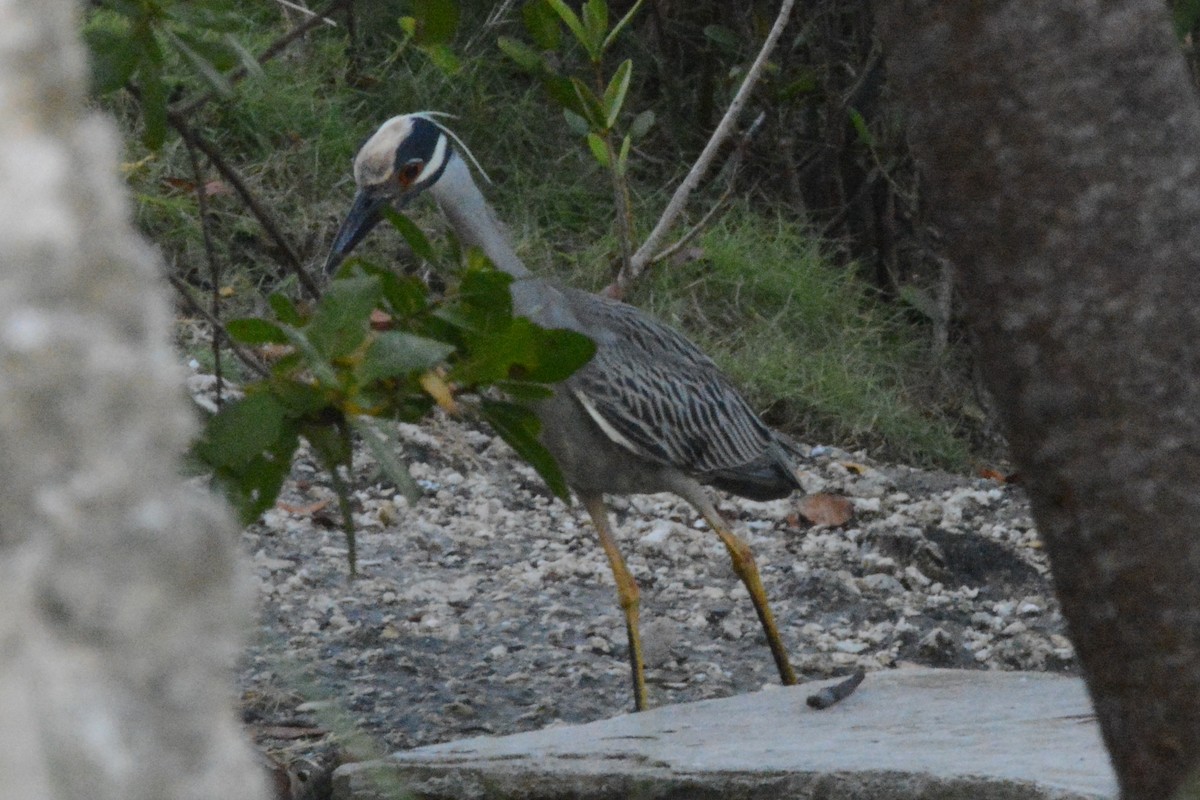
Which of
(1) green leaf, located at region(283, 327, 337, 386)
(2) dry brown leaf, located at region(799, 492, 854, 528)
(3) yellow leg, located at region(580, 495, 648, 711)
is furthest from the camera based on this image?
(2) dry brown leaf, located at region(799, 492, 854, 528)

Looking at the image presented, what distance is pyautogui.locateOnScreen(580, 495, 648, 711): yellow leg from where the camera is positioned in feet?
12.9

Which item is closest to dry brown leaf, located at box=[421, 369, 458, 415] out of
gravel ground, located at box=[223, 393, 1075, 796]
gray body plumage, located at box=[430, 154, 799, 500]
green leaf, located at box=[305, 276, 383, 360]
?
green leaf, located at box=[305, 276, 383, 360]

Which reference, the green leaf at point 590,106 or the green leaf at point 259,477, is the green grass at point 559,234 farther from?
the green leaf at point 259,477

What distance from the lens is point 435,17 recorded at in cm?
227

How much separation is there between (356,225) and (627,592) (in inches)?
43.4


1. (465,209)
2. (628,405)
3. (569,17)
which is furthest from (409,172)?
(628,405)

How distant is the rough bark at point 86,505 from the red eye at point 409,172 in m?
3.78

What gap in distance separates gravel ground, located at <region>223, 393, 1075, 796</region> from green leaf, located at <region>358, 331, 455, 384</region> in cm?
202

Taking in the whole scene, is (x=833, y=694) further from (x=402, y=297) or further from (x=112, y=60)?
(x=112, y=60)

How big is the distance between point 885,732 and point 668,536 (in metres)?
2.46

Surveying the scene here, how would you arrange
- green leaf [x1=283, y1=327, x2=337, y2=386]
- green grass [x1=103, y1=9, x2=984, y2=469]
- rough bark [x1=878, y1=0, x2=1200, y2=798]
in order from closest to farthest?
rough bark [x1=878, y1=0, x2=1200, y2=798], green leaf [x1=283, y1=327, x2=337, y2=386], green grass [x1=103, y1=9, x2=984, y2=469]

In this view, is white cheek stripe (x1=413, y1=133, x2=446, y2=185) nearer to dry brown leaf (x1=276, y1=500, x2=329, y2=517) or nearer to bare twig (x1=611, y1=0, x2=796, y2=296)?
bare twig (x1=611, y1=0, x2=796, y2=296)

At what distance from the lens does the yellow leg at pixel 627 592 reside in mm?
3941

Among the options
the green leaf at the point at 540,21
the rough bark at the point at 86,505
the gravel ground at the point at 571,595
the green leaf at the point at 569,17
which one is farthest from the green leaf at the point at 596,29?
the rough bark at the point at 86,505
